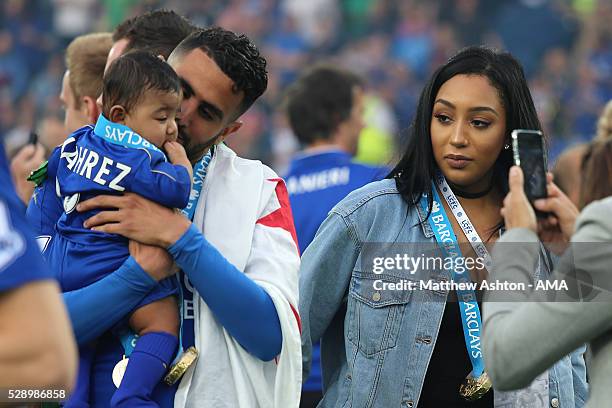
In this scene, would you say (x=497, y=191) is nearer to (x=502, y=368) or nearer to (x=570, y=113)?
(x=502, y=368)

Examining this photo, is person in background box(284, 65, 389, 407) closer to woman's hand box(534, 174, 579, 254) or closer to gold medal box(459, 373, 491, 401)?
gold medal box(459, 373, 491, 401)

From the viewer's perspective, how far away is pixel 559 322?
8.63ft

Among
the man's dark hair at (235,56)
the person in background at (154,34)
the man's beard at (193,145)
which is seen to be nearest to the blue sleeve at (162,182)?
the man's beard at (193,145)

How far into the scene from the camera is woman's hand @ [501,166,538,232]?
9.36 feet

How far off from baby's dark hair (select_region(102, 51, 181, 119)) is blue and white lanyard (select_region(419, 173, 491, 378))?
3.13 feet

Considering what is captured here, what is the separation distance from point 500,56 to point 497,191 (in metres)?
0.45

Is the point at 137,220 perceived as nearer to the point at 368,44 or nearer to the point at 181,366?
the point at 181,366

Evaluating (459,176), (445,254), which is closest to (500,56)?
(459,176)

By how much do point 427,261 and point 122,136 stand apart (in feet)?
3.46

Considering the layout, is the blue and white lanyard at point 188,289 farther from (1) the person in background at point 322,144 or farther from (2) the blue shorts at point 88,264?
(1) the person in background at point 322,144

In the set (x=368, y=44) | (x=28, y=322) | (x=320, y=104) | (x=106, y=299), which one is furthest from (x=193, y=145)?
(x=368, y=44)

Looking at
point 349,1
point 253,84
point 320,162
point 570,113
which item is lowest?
point 253,84

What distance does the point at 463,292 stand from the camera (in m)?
3.67

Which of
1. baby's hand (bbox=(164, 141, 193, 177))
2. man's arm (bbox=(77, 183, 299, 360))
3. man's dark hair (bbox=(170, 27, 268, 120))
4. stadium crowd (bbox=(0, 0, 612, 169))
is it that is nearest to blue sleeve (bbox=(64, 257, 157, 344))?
man's arm (bbox=(77, 183, 299, 360))
